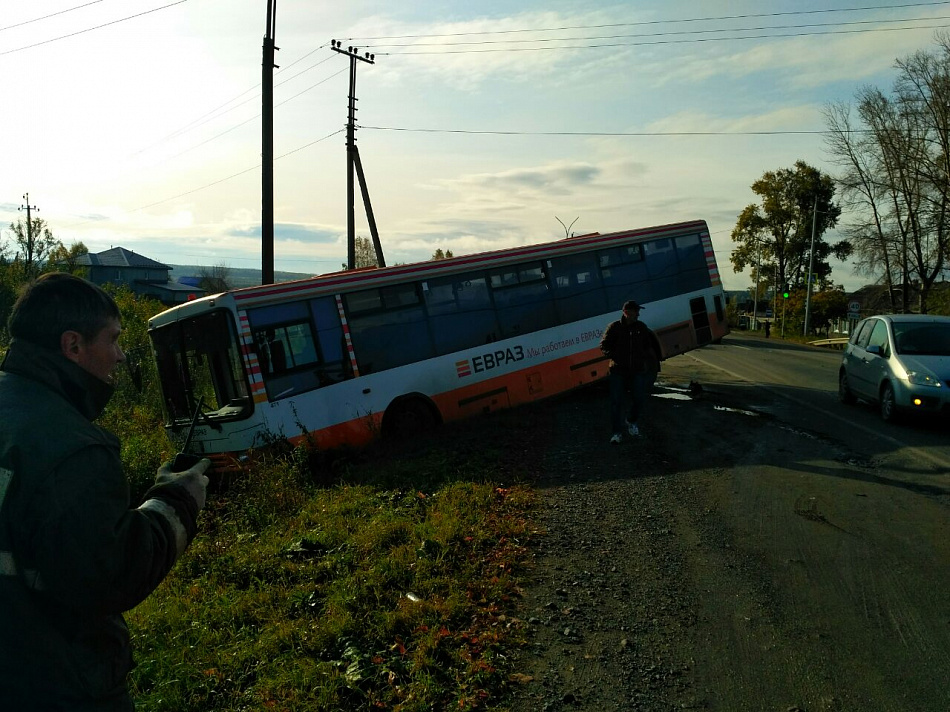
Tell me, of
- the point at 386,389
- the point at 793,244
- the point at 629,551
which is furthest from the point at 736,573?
the point at 793,244

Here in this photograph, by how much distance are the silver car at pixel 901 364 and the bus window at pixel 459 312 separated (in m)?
6.83

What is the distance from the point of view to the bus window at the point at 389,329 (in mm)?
13492

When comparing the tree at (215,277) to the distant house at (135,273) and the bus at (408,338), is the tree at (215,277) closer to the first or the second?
the distant house at (135,273)

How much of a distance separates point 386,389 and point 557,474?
473 centimetres

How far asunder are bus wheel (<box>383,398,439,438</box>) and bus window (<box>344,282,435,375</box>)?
0.75m

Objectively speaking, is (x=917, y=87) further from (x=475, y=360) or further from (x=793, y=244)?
(x=475, y=360)

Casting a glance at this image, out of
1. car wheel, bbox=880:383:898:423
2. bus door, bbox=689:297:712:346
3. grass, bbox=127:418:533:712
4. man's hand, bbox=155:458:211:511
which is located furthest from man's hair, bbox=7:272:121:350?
bus door, bbox=689:297:712:346

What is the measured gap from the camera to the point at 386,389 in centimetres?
1359

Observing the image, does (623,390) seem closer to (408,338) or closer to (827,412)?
(408,338)

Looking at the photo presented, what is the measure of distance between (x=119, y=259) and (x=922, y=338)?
105 metres

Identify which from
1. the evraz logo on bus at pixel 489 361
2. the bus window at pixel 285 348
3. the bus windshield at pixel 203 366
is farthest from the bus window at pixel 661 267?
the bus windshield at pixel 203 366

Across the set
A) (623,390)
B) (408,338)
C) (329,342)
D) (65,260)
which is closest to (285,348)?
(329,342)

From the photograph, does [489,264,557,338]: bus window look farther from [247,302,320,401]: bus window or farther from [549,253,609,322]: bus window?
[247,302,320,401]: bus window

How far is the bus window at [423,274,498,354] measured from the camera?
14521 mm
